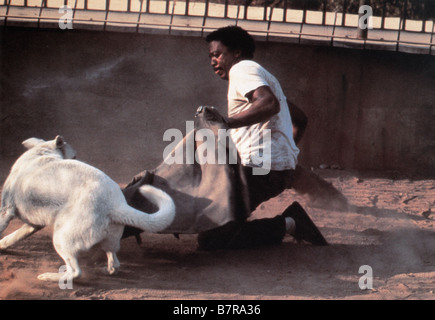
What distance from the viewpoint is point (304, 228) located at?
16.4 feet

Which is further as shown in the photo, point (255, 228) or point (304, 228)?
point (304, 228)

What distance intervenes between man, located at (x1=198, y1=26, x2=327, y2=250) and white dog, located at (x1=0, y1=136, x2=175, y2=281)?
728mm

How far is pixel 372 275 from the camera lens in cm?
444

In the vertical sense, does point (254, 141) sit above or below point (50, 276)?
above

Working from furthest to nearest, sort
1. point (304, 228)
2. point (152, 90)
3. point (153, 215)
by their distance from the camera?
point (152, 90), point (304, 228), point (153, 215)

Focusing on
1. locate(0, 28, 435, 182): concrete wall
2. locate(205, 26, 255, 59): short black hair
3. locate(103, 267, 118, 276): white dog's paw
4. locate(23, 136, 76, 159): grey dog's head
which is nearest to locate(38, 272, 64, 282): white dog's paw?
locate(103, 267, 118, 276): white dog's paw

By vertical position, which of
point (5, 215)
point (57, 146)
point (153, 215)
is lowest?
point (5, 215)

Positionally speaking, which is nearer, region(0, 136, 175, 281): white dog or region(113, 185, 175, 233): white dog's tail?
→ region(0, 136, 175, 281): white dog

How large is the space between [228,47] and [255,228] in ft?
Result: 4.55

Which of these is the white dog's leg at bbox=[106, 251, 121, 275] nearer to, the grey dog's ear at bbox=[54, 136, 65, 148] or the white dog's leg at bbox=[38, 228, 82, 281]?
the white dog's leg at bbox=[38, 228, 82, 281]

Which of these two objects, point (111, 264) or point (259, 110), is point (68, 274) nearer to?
point (111, 264)

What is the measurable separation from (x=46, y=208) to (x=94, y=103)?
3.33m

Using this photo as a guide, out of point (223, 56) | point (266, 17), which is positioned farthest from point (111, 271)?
point (266, 17)

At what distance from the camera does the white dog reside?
3.94 metres
